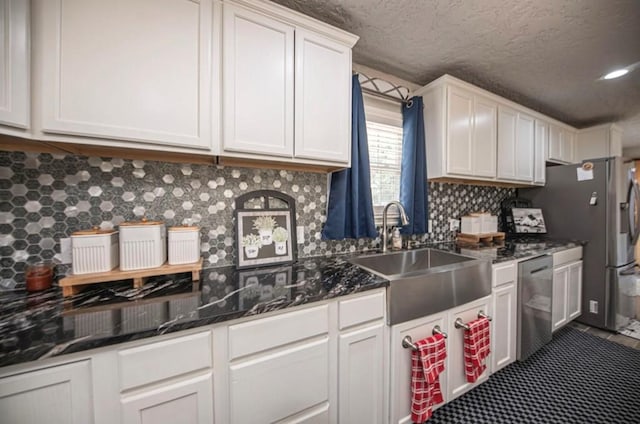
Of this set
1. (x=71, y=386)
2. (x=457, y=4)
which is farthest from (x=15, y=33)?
(x=457, y=4)

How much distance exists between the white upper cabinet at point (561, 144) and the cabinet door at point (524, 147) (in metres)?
0.44

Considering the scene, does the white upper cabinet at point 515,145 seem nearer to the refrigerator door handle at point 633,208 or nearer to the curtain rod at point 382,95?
the refrigerator door handle at point 633,208

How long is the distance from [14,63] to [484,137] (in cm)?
282

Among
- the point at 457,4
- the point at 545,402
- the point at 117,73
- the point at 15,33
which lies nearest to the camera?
the point at 15,33

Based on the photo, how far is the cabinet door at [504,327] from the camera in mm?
1647

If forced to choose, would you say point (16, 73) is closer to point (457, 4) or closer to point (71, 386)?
point (71, 386)

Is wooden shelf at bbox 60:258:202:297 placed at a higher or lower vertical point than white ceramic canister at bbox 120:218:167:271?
lower

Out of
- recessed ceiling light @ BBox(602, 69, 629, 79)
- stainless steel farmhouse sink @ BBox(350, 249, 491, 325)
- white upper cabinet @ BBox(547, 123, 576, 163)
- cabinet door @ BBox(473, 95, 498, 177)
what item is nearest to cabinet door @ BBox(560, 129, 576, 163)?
white upper cabinet @ BBox(547, 123, 576, 163)

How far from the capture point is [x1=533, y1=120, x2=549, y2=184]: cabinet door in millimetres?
2553

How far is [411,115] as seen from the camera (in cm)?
198

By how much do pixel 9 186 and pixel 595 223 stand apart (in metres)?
4.24

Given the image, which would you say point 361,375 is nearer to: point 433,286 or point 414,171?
point 433,286

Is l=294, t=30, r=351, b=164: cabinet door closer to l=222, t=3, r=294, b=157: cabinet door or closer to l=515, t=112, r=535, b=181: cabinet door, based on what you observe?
l=222, t=3, r=294, b=157: cabinet door

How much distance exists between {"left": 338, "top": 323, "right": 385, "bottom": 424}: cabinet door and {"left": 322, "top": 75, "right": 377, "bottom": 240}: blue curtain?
0.67 metres
